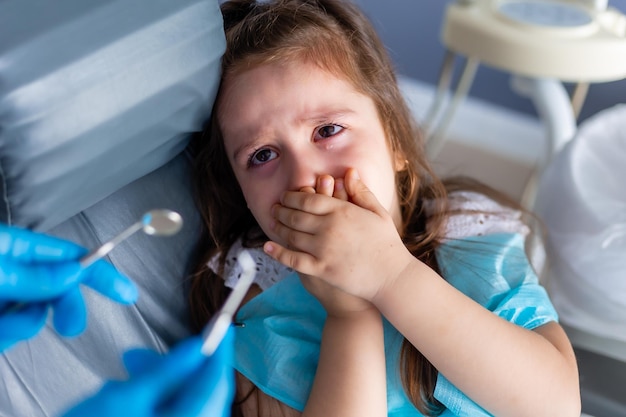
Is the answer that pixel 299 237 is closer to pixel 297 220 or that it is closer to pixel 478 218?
pixel 297 220

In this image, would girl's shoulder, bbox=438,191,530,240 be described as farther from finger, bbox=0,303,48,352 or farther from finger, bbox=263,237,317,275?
finger, bbox=0,303,48,352

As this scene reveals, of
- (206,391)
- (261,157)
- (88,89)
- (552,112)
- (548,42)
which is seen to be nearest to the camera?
(206,391)

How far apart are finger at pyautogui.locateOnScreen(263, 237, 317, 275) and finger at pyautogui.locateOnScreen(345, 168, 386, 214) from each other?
0.08 meters

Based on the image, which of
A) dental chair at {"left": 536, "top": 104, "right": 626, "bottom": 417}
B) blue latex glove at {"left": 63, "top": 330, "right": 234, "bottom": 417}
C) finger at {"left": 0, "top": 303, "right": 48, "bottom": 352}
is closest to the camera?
blue latex glove at {"left": 63, "top": 330, "right": 234, "bottom": 417}

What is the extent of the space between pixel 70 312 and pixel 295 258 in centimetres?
24

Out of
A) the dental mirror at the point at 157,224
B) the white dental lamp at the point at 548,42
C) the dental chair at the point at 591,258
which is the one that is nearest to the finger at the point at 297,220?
the dental mirror at the point at 157,224

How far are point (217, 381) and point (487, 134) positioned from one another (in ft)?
5.80

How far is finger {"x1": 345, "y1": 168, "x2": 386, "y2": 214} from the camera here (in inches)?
30.8

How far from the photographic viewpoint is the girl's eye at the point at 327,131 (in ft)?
2.72

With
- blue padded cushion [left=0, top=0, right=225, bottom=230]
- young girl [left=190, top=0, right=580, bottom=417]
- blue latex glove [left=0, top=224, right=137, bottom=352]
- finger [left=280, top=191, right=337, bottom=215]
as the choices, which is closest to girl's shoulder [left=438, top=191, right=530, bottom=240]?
young girl [left=190, top=0, right=580, bottom=417]

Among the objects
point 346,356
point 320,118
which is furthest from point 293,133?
point 346,356

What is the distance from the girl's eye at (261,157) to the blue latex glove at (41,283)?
11.1 inches

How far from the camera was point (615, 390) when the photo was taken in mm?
921

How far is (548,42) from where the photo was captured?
1.34 metres
